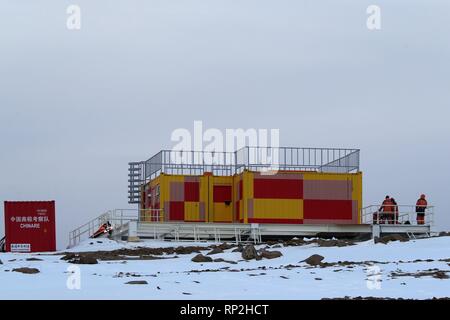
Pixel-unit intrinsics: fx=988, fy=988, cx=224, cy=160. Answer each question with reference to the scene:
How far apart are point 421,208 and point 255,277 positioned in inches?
981

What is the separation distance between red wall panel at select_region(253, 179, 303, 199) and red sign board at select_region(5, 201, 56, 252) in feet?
34.2

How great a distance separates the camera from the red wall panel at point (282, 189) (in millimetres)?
45656

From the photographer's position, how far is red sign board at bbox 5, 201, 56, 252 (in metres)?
39.7

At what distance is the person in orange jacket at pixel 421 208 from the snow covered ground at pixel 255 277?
15.0 m

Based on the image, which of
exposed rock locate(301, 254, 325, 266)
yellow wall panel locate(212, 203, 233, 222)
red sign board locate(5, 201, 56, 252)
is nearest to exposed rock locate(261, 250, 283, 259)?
exposed rock locate(301, 254, 325, 266)

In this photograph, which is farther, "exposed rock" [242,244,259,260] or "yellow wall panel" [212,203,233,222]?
"yellow wall panel" [212,203,233,222]

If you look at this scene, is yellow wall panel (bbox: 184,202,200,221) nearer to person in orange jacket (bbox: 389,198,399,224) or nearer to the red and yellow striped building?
the red and yellow striped building

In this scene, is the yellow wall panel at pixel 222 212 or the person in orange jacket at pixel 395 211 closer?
the person in orange jacket at pixel 395 211

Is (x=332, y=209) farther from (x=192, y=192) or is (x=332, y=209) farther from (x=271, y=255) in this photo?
(x=271, y=255)

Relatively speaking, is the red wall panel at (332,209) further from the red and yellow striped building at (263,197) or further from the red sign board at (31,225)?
the red sign board at (31,225)

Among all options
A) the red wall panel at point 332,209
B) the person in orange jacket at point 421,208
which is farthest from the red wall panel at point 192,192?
the person in orange jacket at point 421,208

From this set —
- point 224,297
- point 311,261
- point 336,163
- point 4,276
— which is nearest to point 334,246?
point 311,261

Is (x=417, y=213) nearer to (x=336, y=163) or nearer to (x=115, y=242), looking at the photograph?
(x=336, y=163)

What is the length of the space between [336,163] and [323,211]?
2.87m
